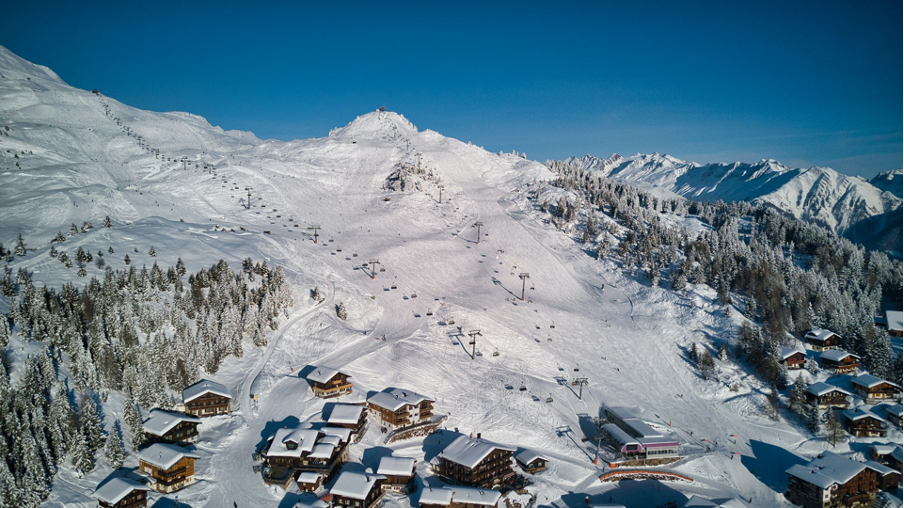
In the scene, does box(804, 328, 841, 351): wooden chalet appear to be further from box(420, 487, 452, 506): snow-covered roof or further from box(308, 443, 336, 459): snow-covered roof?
box(308, 443, 336, 459): snow-covered roof

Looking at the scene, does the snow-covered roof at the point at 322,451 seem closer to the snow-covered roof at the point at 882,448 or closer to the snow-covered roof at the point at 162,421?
the snow-covered roof at the point at 162,421

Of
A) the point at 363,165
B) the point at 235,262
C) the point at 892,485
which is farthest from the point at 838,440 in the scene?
the point at 363,165

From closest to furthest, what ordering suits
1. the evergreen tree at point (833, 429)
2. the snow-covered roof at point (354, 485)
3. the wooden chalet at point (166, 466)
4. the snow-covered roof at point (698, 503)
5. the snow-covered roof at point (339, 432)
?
the wooden chalet at point (166, 466), the snow-covered roof at point (354, 485), the snow-covered roof at point (698, 503), the snow-covered roof at point (339, 432), the evergreen tree at point (833, 429)

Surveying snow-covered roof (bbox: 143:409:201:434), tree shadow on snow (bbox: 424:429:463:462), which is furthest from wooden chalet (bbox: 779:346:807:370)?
snow-covered roof (bbox: 143:409:201:434)

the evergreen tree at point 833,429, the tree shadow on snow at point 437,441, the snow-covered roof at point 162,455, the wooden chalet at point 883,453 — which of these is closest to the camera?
the snow-covered roof at point 162,455

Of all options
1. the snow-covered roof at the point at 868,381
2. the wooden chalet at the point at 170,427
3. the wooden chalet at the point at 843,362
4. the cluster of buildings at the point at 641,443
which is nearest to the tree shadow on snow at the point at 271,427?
the wooden chalet at the point at 170,427

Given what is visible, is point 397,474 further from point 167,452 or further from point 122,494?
point 122,494

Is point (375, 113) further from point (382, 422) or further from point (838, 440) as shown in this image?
point (838, 440)
